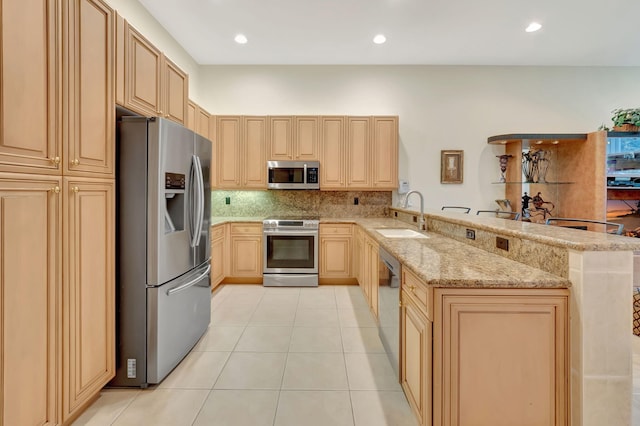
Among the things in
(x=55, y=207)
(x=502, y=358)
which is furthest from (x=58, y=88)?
(x=502, y=358)

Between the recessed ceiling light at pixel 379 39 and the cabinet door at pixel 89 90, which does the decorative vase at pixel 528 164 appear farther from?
the cabinet door at pixel 89 90

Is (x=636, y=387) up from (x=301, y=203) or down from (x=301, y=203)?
down

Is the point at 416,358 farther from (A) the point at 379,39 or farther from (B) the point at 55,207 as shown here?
(A) the point at 379,39

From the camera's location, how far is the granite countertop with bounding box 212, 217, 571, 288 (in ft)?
4.34

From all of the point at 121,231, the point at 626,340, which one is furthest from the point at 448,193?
the point at 121,231

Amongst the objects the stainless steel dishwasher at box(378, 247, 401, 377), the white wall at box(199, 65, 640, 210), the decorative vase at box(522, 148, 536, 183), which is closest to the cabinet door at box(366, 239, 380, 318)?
the stainless steel dishwasher at box(378, 247, 401, 377)

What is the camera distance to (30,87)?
1.34 meters

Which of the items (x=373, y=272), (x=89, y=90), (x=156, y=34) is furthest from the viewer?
(x=156, y=34)

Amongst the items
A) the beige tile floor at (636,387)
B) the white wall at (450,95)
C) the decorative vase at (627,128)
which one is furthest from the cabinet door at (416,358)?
the decorative vase at (627,128)

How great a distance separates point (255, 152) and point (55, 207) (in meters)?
3.14

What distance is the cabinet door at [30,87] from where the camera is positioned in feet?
4.07

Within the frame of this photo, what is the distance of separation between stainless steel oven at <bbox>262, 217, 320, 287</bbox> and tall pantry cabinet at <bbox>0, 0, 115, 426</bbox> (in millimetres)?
2411

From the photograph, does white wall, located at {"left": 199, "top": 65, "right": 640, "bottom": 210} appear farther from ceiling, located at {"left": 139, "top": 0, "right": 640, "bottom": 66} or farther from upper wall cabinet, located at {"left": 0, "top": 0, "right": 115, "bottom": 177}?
upper wall cabinet, located at {"left": 0, "top": 0, "right": 115, "bottom": 177}

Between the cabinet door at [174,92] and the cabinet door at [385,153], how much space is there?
8.55ft
